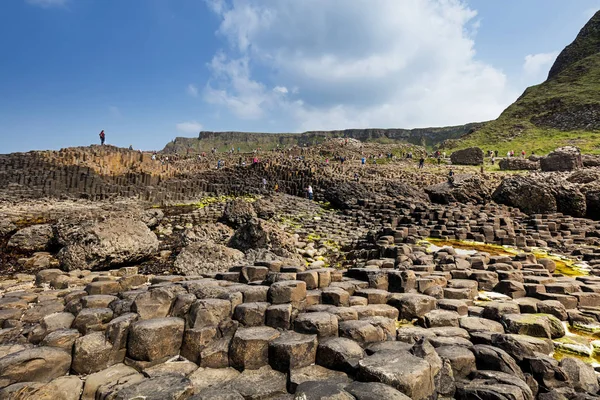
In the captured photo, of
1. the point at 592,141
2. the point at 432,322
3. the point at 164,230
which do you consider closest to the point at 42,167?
the point at 164,230

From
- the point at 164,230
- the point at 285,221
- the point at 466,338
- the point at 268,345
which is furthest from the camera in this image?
the point at 285,221

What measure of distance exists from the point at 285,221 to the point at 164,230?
622 cm

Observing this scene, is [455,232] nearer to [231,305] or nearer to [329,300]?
[329,300]

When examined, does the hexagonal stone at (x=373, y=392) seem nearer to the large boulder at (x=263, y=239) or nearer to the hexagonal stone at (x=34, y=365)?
the hexagonal stone at (x=34, y=365)

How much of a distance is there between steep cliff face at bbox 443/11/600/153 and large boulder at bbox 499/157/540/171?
12.8m

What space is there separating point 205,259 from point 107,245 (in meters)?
Result: 3.25

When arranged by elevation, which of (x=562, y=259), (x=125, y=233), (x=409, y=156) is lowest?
(x=562, y=259)

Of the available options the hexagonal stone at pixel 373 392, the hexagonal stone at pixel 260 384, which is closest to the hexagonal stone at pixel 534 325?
the hexagonal stone at pixel 373 392

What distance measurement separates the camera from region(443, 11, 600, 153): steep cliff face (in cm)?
5428

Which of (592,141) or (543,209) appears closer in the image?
(543,209)

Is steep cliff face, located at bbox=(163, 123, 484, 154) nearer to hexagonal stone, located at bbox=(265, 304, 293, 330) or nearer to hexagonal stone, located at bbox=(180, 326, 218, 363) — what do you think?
hexagonal stone, located at bbox=(265, 304, 293, 330)

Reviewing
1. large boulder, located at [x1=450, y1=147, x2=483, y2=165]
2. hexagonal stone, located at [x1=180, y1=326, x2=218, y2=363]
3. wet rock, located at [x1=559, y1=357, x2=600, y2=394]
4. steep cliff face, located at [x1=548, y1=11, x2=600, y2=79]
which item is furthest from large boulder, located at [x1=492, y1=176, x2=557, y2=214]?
steep cliff face, located at [x1=548, y1=11, x2=600, y2=79]

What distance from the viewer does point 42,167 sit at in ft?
82.5

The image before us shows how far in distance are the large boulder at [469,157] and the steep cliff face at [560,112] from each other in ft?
40.6
